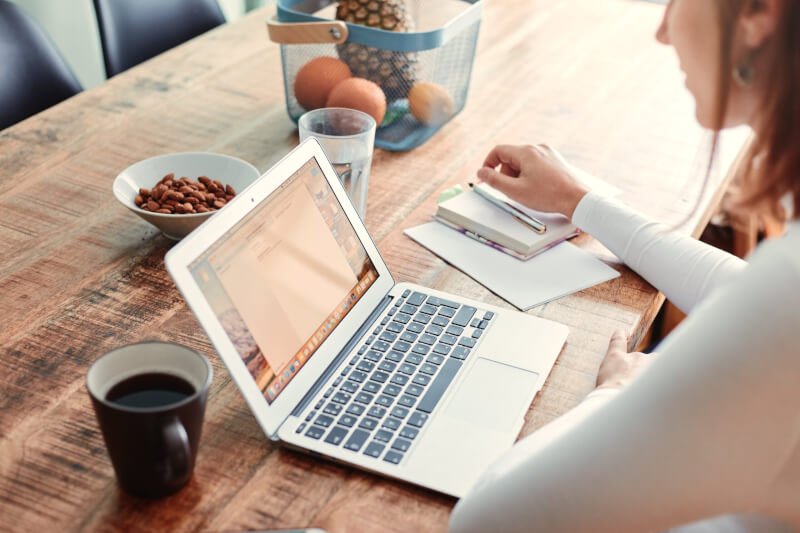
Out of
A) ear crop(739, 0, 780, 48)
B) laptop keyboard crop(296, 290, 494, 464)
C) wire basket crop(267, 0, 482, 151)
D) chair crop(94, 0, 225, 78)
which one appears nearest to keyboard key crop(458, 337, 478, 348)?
laptop keyboard crop(296, 290, 494, 464)

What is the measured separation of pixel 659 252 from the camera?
1.15 metres

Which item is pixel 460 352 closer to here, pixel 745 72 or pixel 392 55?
pixel 745 72

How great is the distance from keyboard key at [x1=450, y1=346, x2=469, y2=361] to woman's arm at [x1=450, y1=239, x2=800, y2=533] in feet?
0.74

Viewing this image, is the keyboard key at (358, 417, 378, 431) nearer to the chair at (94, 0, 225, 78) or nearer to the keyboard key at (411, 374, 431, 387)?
the keyboard key at (411, 374, 431, 387)

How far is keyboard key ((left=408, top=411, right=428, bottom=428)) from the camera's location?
0.86 metres

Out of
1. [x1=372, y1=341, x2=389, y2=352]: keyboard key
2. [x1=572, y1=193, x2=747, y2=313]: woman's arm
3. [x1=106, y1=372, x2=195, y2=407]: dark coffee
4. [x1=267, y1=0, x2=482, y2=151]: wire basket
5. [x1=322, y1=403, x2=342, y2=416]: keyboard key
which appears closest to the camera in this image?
[x1=106, y1=372, x2=195, y2=407]: dark coffee

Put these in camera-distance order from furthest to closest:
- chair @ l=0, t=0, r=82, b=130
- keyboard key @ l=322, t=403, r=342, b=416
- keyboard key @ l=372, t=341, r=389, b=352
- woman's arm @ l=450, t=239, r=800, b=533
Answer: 1. chair @ l=0, t=0, r=82, b=130
2. keyboard key @ l=372, t=341, r=389, b=352
3. keyboard key @ l=322, t=403, r=342, b=416
4. woman's arm @ l=450, t=239, r=800, b=533

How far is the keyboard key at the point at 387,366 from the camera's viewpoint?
931mm

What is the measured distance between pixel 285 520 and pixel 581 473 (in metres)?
0.26

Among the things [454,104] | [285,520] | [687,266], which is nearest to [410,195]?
[454,104]

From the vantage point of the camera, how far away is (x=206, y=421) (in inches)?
34.1

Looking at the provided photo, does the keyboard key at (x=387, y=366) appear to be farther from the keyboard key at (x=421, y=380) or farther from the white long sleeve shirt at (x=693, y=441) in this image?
the white long sleeve shirt at (x=693, y=441)

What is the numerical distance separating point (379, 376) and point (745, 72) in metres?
0.46

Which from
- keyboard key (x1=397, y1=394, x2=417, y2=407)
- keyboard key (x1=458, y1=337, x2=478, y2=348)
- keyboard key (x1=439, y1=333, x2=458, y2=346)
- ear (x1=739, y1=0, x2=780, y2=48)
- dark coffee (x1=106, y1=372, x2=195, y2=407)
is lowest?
keyboard key (x1=458, y1=337, x2=478, y2=348)
